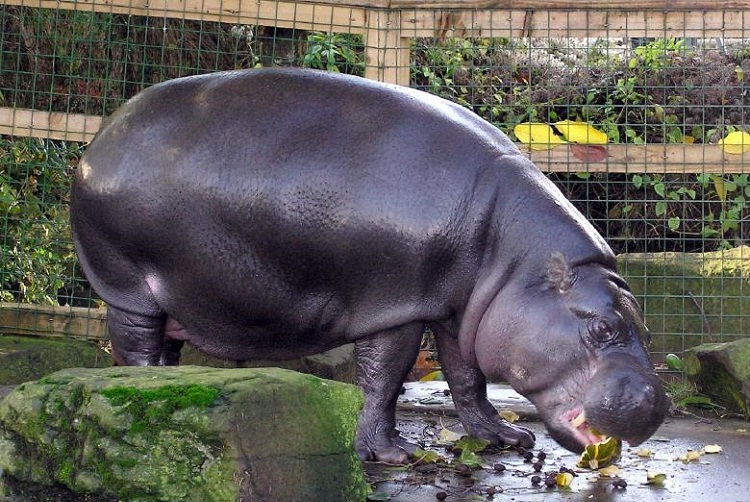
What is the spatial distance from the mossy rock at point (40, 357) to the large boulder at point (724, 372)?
316cm

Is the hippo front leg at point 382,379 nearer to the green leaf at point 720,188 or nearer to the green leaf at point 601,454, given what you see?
the green leaf at point 601,454

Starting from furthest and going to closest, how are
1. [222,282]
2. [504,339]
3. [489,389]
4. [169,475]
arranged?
[489,389], [222,282], [504,339], [169,475]

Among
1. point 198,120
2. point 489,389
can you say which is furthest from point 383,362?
point 489,389

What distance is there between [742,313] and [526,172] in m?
2.65

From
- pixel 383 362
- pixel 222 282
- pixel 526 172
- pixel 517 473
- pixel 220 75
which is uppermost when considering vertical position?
A: pixel 220 75

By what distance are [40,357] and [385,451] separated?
8.39 feet

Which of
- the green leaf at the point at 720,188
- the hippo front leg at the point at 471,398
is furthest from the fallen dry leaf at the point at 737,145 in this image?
the hippo front leg at the point at 471,398

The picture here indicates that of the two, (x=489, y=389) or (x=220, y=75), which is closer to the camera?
(x=220, y=75)

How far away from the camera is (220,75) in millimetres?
5023

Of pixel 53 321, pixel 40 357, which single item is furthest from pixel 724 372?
pixel 53 321

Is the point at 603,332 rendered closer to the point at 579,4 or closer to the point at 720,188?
the point at 579,4

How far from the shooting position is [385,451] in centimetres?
447

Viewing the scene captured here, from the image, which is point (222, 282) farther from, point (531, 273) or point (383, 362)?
point (531, 273)

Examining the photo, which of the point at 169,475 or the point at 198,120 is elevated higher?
the point at 198,120
